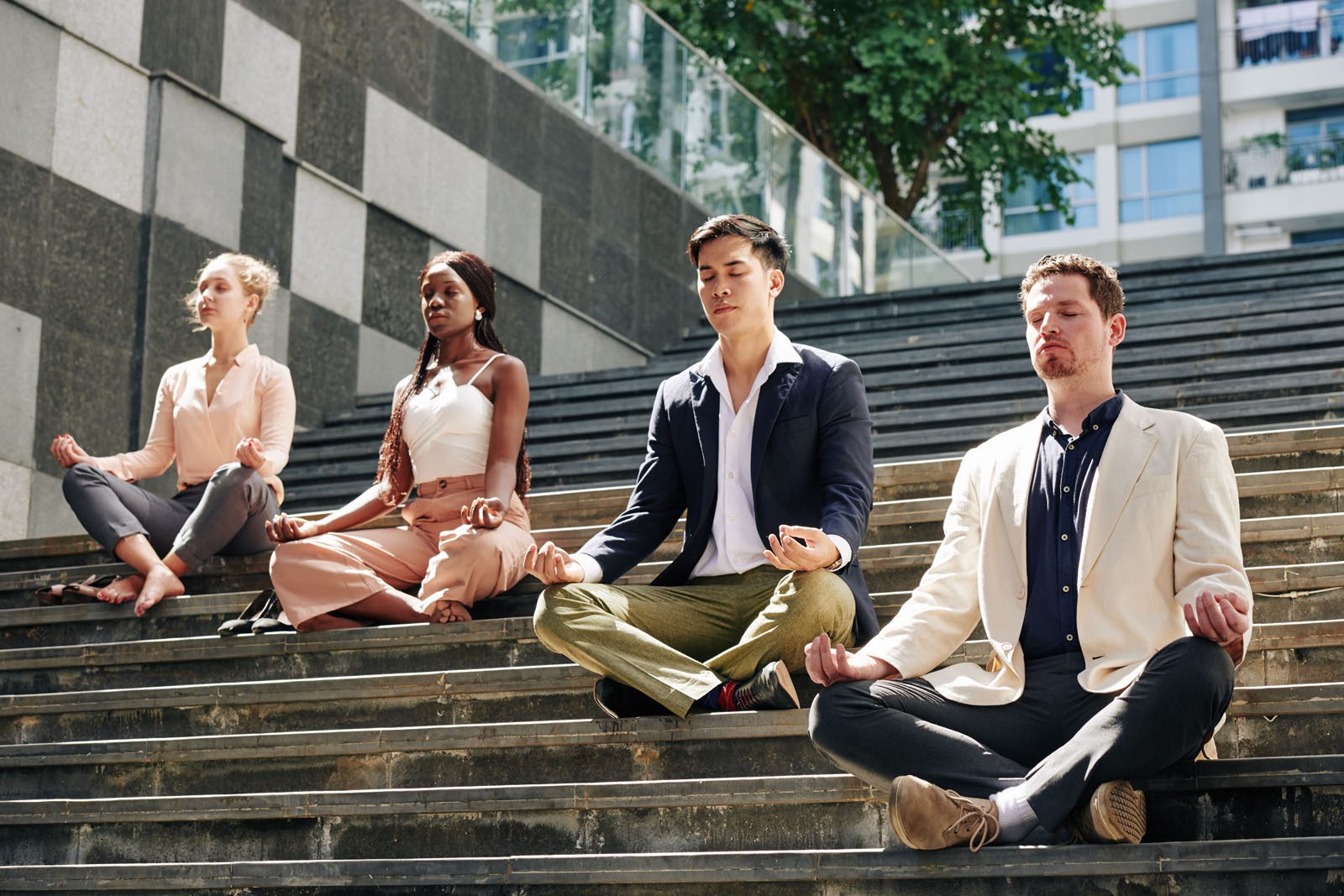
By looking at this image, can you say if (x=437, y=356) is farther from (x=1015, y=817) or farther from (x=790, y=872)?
(x=1015, y=817)

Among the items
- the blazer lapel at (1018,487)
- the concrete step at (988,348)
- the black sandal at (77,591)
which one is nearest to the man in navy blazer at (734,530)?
the blazer lapel at (1018,487)

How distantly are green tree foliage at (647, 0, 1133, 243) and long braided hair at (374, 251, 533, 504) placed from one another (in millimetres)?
13470

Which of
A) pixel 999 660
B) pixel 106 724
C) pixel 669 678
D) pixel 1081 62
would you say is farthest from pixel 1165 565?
pixel 1081 62

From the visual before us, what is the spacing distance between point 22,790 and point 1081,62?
1748 centimetres

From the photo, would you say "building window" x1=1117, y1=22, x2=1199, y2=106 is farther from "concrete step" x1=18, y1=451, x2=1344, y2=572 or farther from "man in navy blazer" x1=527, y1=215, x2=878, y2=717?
"man in navy blazer" x1=527, y1=215, x2=878, y2=717

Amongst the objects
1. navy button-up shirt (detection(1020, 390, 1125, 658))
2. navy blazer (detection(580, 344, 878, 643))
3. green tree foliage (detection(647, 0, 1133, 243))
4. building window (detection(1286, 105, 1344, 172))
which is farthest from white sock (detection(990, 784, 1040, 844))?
building window (detection(1286, 105, 1344, 172))

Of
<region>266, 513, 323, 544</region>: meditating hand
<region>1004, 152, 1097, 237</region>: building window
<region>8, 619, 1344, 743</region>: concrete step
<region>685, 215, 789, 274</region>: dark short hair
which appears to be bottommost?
<region>8, 619, 1344, 743</region>: concrete step

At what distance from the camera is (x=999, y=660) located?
4289 mm

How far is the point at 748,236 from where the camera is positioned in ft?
17.5

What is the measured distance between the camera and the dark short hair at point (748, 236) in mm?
5305

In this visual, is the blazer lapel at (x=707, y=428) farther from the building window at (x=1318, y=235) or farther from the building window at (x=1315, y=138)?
the building window at (x=1315, y=138)

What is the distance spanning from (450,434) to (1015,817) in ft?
9.96

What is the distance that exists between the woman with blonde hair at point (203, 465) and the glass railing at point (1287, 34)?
2959cm

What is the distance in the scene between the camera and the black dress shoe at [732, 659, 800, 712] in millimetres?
4770
